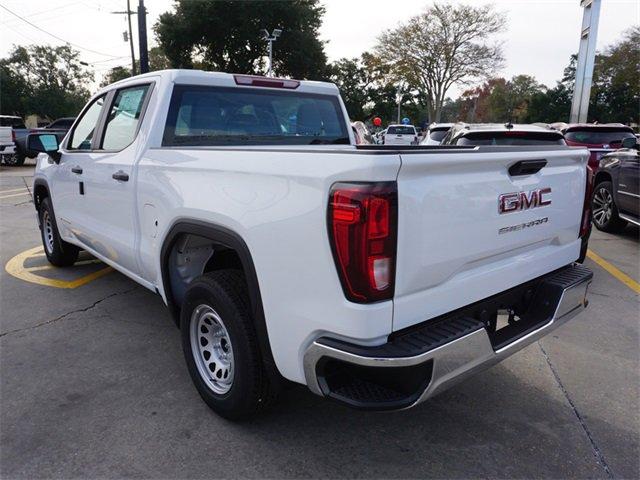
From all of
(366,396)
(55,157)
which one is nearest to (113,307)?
(55,157)

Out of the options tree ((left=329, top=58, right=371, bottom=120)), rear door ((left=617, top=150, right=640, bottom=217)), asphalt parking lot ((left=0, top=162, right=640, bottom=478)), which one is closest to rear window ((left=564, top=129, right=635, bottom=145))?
rear door ((left=617, top=150, right=640, bottom=217))

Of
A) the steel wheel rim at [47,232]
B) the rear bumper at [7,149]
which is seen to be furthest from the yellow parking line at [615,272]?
the rear bumper at [7,149]

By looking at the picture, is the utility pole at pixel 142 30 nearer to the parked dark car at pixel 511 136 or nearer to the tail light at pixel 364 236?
the parked dark car at pixel 511 136

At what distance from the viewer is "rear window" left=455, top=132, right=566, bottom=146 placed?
6.23 meters

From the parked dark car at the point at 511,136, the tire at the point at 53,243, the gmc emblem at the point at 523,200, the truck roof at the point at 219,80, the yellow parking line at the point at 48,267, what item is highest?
the truck roof at the point at 219,80

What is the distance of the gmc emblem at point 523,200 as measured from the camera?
7.67ft

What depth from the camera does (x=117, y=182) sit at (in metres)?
3.54

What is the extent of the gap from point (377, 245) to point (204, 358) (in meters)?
1.49

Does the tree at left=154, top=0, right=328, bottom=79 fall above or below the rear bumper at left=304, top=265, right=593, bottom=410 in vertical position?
above

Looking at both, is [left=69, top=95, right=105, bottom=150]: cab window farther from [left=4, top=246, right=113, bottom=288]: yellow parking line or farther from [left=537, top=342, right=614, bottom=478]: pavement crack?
[left=537, top=342, right=614, bottom=478]: pavement crack

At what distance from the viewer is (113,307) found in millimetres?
4520

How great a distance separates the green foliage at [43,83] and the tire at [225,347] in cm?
5581

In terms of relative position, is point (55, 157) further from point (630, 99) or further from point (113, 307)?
point (630, 99)

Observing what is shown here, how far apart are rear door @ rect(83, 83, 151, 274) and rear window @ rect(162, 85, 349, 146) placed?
1.00 ft
